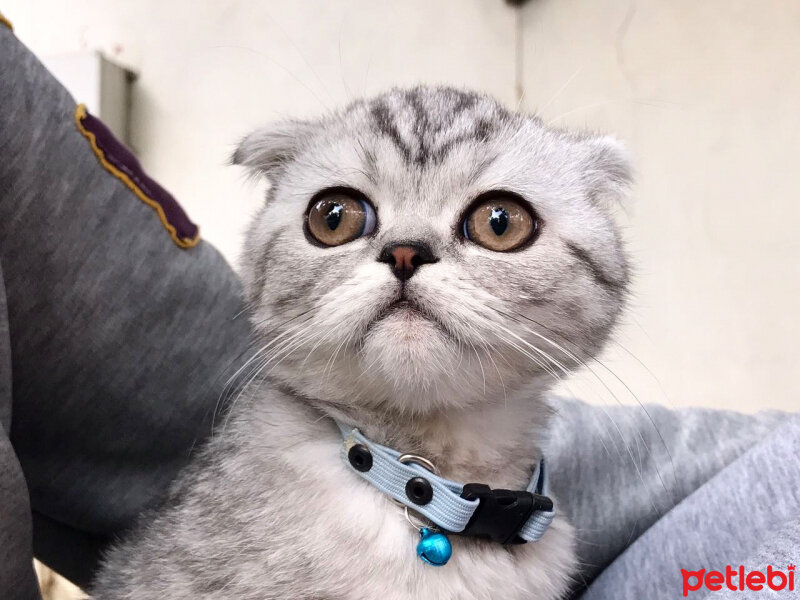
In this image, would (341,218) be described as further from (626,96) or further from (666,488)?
(626,96)

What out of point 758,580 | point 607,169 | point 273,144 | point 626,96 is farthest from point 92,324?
point 626,96

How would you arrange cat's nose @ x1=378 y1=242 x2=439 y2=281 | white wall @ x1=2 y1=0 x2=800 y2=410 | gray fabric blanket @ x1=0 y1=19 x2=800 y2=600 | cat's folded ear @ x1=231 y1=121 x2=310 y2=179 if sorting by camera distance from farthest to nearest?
white wall @ x1=2 y1=0 x2=800 y2=410, cat's folded ear @ x1=231 y1=121 x2=310 y2=179, gray fabric blanket @ x1=0 y1=19 x2=800 y2=600, cat's nose @ x1=378 y1=242 x2=439 y2=281

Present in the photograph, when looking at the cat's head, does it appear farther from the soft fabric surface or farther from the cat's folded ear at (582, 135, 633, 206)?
the soft fabric surface

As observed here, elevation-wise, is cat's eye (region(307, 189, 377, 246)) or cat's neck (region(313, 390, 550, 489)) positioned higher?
cat's eye (region(307, 189, 377, 246))

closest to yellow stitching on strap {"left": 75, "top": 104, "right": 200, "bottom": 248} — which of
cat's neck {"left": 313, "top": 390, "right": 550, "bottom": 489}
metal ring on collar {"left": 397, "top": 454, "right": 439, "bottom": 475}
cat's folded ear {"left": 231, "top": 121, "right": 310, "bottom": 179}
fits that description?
cat's folded ear {"left": 231, "top": 121, "right": 310, "bottom": 179}

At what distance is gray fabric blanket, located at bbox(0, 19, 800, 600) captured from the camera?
613mm

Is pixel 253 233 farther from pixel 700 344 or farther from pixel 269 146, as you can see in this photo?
pixel 700 344

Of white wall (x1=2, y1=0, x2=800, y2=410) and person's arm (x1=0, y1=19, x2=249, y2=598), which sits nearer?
person's arm (x1=0, y1=19, x2=249, y2=598)

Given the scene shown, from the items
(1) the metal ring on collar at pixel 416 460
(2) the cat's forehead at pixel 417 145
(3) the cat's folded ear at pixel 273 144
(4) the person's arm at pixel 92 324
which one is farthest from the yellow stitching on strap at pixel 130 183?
(1) the metal ring on collar at pixel 416 460

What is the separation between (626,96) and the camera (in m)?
1.50

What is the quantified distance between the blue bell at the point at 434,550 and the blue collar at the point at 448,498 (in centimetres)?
2

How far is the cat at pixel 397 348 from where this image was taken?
52 cm

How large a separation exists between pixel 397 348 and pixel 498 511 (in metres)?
0.18

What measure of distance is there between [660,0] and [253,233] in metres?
1.32
